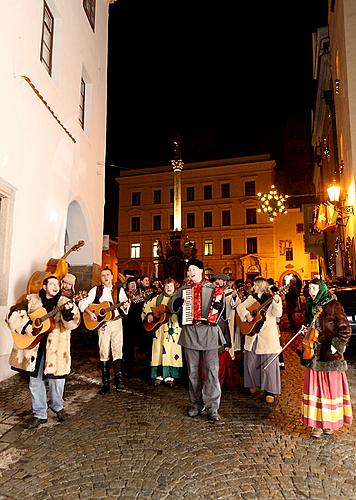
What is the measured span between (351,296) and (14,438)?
7931mm

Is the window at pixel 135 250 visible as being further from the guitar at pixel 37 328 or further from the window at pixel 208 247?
the guitar at pixel 37 328

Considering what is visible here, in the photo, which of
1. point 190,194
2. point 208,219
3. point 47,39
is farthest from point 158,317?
point 190,194

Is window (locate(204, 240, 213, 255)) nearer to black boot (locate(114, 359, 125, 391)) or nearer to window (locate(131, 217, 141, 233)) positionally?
window (locate(131, 217, 141, 233))

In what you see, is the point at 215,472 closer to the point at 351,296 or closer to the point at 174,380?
the point at 174,380

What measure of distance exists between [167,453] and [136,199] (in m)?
45.5

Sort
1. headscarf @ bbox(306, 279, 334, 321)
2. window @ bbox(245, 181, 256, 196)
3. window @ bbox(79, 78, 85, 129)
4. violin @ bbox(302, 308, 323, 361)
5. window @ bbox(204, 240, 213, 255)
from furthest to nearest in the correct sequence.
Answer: window @ bbox(204, 240, 213, 255) → window @ bbox(245, 181, 256, 196) → window @ bbox(79, 78, 85, 129) → headscarf @ bbox(306, 279, 334, 321) → violin @ bbox(302, 308, 323, 361)

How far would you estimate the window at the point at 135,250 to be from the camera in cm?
4702

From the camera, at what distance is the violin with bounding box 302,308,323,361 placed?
189 inches

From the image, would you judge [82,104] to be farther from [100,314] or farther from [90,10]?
[100,314]

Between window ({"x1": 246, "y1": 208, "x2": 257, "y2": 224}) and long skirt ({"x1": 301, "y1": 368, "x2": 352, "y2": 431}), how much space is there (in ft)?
131

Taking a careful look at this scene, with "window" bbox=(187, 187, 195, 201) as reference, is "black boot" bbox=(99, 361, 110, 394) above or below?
below

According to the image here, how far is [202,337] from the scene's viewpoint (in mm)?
5418

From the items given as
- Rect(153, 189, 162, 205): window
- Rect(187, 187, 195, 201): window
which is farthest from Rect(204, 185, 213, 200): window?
Rect(153, 189, 162, 205): window

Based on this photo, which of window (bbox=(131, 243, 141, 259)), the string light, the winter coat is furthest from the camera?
window (bbox=(131, 243, 141, 259))
